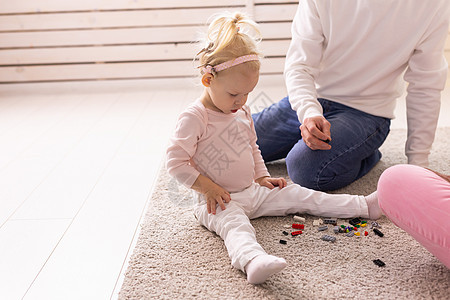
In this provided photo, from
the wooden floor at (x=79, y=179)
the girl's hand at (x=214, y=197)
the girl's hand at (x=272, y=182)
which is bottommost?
the wooden floor at (x=79, y=179)

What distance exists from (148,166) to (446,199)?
97cm

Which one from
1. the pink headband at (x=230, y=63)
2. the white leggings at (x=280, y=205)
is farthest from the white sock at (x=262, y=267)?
the pink headband at (x=230, y=63)

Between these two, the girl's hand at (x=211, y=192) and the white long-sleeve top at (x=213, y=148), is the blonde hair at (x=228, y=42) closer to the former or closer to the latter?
the white long-sleeve top at (x=213, y=148)

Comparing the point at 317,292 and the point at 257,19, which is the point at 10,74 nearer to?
the point at 257,19

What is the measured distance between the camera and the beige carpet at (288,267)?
851mm

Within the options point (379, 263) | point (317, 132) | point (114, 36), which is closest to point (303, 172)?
point (317, 132)

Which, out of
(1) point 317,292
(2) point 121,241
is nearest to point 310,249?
(1) point 317,292

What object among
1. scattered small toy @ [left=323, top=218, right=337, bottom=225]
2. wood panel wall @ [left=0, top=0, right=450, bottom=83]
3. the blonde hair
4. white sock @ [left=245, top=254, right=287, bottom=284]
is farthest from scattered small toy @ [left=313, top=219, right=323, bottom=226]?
wood panel wall @ [left=0, top=0, right=450, bottom=83]

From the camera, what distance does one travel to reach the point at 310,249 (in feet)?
3.24

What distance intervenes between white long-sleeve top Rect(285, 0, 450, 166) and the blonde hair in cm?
29

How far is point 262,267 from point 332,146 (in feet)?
1.72

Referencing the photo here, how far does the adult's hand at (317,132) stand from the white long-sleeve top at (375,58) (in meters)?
0.02

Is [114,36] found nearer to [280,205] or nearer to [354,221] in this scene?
[280,205]

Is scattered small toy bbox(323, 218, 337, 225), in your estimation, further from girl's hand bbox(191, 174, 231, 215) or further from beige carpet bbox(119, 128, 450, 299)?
girl's hand bbox(191, 174, 231, 215)
